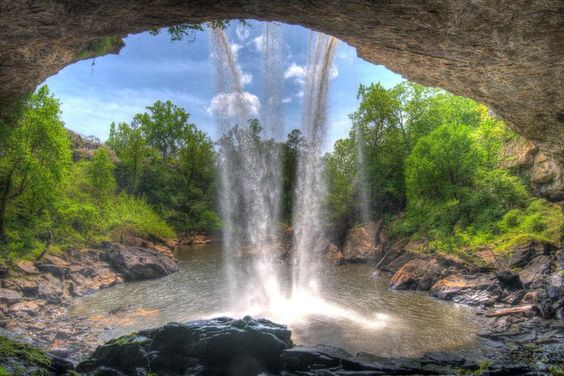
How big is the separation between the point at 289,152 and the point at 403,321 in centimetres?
4282

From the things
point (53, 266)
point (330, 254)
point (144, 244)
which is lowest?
point (330, 254)

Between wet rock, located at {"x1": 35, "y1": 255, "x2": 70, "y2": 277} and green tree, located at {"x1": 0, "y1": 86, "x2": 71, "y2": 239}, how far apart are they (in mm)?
2685

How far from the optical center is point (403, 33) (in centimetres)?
908

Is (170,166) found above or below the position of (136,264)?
above

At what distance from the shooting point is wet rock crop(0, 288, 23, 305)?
14536mm

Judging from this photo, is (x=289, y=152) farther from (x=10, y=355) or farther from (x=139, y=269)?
(x=10, y=355)

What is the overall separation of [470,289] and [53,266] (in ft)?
74.2

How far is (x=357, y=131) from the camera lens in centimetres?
3731

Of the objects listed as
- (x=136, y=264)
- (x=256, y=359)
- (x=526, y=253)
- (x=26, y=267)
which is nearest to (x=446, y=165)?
(x=526, y=253)

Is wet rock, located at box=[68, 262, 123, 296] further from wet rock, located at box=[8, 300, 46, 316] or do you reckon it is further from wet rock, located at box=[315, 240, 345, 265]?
wet rock, located at box=[315, 240, 345, 265]

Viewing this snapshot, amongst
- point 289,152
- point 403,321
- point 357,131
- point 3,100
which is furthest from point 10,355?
point 289,152

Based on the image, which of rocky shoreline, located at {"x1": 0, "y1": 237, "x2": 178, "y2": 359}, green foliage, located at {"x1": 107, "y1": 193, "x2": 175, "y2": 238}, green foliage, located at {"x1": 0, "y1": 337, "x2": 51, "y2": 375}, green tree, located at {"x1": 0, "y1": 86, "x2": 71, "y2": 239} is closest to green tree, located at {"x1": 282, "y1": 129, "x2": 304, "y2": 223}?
green foliage, located at {"x1": 107, "y1": 193, "x2": 175, "y2": 238}

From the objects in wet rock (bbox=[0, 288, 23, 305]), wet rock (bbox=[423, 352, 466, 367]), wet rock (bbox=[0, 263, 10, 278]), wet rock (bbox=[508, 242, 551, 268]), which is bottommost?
wet rock (bbox=[423, 352, 466, 367])

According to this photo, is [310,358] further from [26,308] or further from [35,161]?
[35,161]
